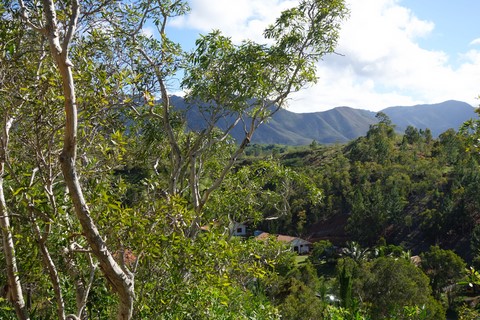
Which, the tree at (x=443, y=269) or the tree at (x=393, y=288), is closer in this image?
the tree at (x=393, y=288)

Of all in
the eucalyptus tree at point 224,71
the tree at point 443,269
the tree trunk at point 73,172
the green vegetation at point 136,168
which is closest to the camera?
the tree trunk at point 73,172

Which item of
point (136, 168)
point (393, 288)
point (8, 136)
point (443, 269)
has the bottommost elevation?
point (443, 269)

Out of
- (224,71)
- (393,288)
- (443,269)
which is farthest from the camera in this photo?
(443,269)

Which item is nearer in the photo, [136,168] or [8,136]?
[8,136]

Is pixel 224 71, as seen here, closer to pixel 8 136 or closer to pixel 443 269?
pixel 8 136

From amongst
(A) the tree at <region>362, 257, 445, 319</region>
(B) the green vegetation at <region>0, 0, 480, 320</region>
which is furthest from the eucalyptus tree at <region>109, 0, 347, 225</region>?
(A) the tree at <region>362, 257, 445, 319</region>

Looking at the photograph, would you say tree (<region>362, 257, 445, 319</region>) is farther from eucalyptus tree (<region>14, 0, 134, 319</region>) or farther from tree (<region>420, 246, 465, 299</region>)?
eucalyptus tree (<region>14, 0, 134, 319</region>)

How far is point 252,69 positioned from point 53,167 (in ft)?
12.8

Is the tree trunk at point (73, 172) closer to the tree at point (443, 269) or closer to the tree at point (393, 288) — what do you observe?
the tree at point (393, 288)

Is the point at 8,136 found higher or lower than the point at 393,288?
higher

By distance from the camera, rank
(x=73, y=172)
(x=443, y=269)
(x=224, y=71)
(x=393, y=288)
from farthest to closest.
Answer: (x=443, y=269), (x=393, y=288), (x=224, y=71), (x=73, y=172)

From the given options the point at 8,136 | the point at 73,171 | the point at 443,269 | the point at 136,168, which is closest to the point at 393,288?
the point at 443,269

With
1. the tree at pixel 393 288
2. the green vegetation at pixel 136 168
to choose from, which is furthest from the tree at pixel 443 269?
the green vegetation at pixel 136 168

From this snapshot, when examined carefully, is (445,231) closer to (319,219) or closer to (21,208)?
(319,219)
